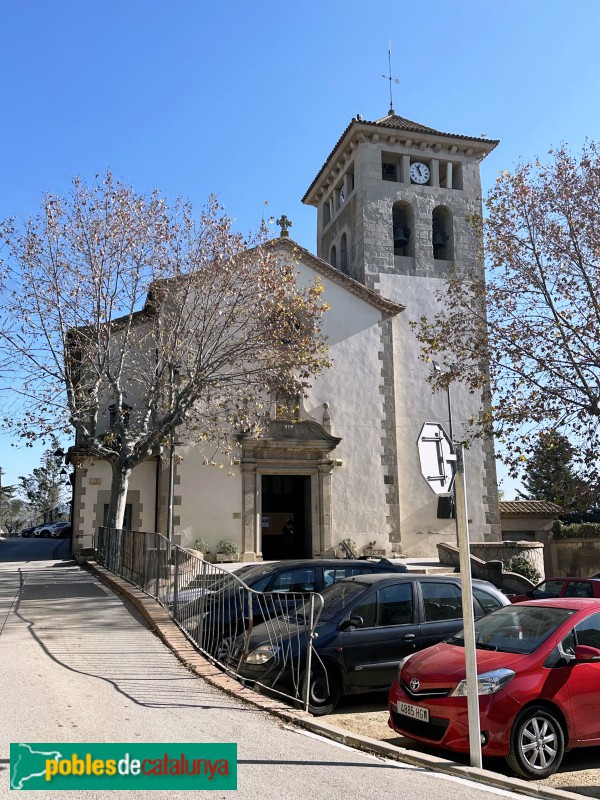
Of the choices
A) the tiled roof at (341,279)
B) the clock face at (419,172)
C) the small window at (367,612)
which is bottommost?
the small window at (367,612)

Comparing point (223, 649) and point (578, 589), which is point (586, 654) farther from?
point (578, 589)

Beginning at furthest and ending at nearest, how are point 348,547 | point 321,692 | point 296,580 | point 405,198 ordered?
1. point 405,198
2. point 348,547
3. point 296,580
4. point 321,692

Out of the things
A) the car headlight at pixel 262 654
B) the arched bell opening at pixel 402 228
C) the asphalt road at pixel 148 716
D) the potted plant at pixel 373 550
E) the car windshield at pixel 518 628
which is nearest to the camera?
the asphalt road at pixel 148 716

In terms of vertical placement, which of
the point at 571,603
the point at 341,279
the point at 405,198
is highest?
the point at 405,198

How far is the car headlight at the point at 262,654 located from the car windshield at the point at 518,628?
199 centimetres

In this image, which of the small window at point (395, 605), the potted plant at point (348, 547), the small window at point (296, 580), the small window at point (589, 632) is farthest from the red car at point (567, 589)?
the potted plant at point (348, 547)

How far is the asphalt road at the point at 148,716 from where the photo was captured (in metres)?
4.94

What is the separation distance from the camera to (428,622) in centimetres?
879

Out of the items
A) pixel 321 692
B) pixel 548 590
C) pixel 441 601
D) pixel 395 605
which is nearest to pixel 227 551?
pixel 548 590

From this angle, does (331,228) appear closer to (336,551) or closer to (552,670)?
(336,551)

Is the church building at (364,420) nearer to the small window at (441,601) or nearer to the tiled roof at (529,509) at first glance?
the tiled roof at (529,509)

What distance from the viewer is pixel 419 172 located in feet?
96.7

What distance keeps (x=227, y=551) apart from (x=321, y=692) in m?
14.9

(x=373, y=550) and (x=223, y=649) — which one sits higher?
(x=373, y=550)
